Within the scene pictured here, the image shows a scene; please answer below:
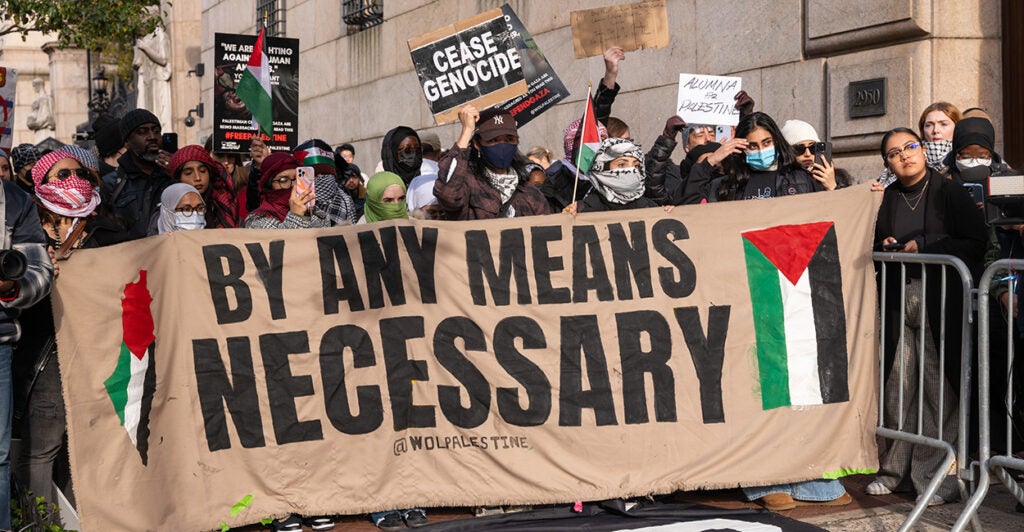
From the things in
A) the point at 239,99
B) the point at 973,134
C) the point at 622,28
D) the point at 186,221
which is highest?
the point at 622,28

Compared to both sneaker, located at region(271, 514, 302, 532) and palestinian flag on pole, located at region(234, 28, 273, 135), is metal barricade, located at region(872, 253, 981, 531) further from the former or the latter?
palestinian flag on pole, located at region(234, 28, 273, 135)

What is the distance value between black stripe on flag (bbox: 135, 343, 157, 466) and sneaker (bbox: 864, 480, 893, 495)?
3.68 m

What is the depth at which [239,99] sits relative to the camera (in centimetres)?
973

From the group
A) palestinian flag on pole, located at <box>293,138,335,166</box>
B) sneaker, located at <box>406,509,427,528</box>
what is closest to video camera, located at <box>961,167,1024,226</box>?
sneaker, located at <box>406,509,427,528</box>

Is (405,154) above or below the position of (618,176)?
above

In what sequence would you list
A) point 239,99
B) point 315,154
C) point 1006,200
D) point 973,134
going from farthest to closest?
point 239,99
point 315,154
point 973,134
point 1006,200

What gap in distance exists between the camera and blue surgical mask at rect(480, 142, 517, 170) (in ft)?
22.6

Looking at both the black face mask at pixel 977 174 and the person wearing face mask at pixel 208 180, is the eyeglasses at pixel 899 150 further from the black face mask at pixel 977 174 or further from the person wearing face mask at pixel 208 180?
the person wearing face mask at pixel 208 180

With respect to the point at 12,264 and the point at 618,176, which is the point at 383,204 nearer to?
the point at 618,176

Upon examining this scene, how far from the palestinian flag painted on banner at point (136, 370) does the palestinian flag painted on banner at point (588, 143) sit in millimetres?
2373

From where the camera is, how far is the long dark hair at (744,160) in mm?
6883

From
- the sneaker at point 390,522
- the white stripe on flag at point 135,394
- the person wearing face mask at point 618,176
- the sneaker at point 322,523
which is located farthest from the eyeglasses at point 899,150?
the white stripe on flag at point 135,394

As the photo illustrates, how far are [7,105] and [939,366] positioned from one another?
6397 mm

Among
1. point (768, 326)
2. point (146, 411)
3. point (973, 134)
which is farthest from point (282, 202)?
point (973, 134)
